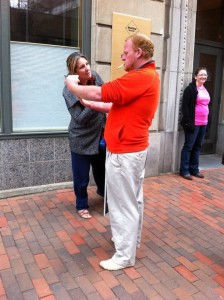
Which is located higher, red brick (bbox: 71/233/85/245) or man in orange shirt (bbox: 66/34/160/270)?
man in orange shirt (bbox: 66/34/160/270)

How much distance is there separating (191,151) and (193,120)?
23.9 inches

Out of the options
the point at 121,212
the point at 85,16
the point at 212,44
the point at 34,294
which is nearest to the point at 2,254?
the point at 34,294

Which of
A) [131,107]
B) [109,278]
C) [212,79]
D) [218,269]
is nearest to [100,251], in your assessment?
[109,278]

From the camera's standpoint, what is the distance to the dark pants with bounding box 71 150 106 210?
366cm

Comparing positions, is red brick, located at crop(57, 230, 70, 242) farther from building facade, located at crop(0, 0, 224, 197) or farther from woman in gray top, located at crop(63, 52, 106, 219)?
building facade, located at crop(0, 0, 224, 197)

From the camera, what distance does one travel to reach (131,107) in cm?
248

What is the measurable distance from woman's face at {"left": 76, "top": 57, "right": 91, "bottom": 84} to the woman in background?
2.37 metres

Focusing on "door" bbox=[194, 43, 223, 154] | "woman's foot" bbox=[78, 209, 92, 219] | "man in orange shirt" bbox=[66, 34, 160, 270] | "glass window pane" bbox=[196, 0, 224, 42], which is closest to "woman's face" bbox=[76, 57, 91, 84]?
"man in orange shirt" bbox=[66, 34, 160, 270]

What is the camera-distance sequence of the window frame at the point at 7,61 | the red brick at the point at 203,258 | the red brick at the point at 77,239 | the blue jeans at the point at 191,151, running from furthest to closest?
the blue jeans at the point at 191,151 < the window frame at the point at 7,61 < the red brick at the point at 77,239 < the red brick at the point at 203,258

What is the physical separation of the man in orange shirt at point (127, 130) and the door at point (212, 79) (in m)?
4.28

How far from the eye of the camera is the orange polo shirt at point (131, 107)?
237cm

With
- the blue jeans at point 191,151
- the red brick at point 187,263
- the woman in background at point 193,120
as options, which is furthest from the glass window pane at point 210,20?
the red brick at point 187,263

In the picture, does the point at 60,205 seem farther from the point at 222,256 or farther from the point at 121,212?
the point at 222,256

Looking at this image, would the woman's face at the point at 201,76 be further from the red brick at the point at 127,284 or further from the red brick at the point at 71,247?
the red brick at the point at 127,284
